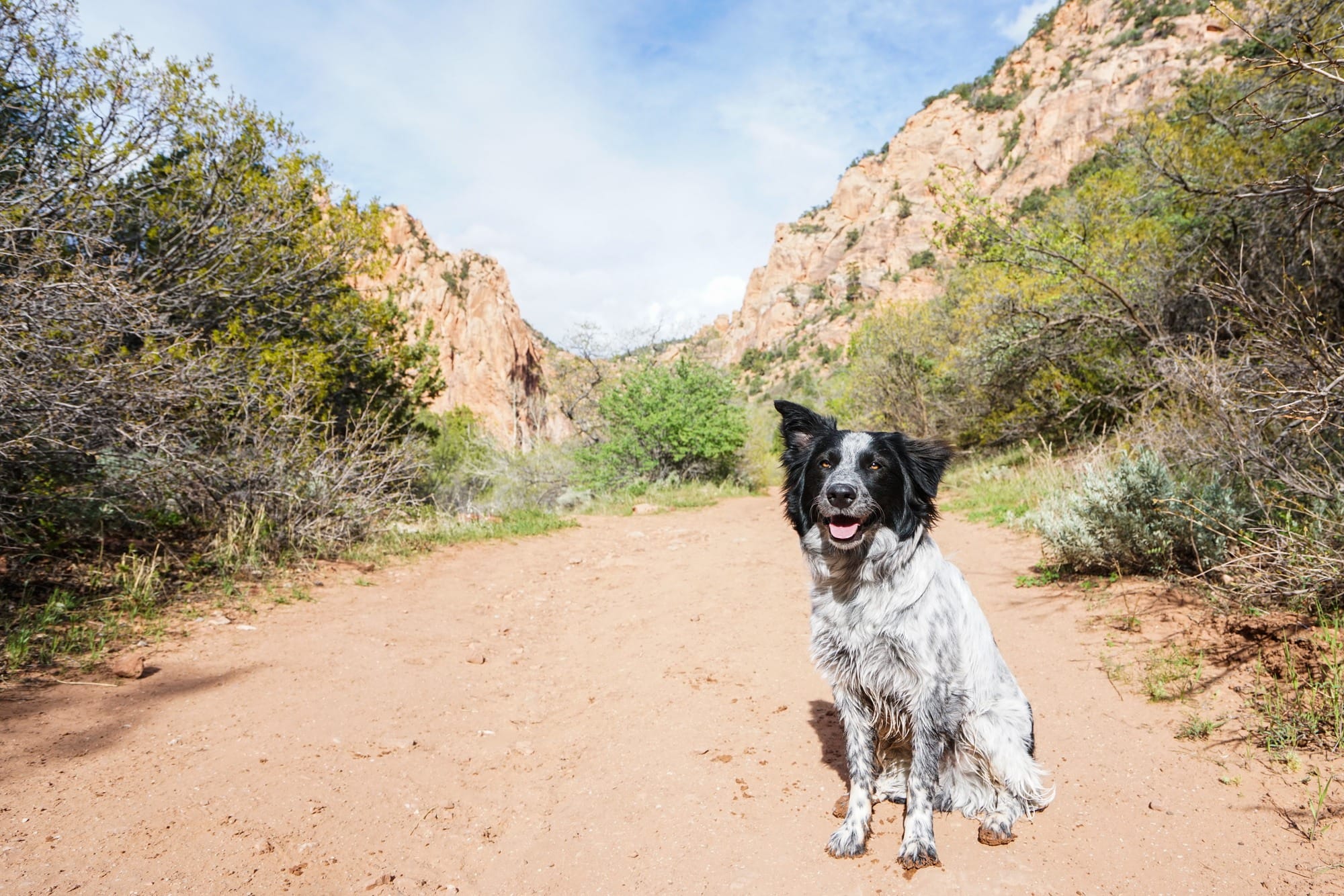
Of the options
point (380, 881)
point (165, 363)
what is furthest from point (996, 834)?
point (165, 363)

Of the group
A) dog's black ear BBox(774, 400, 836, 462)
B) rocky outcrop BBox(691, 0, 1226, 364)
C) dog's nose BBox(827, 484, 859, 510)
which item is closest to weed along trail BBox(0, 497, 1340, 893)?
dog's nose BBox(827, 484, 859, 510)

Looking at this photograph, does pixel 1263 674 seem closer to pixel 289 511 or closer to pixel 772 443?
pixel 289 511

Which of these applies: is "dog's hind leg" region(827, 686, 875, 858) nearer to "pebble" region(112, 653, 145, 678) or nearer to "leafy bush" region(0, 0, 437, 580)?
"pebble" region(112, 653, 145, 678)

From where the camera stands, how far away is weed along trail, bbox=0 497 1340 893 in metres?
2.40

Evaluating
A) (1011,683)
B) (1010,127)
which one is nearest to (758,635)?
(1011,683)

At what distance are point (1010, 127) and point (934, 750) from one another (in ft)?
236

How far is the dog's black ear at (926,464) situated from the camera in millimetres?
2828

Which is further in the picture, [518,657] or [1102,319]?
[1102,319]

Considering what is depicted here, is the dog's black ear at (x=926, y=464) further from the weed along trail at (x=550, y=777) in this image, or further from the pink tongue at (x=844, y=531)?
the weed along trail at (x=550, y=777)

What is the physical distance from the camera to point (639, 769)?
3.26m

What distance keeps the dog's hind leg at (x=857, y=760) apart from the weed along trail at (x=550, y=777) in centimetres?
12

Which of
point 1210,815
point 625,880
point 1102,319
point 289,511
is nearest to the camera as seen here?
point 625,880

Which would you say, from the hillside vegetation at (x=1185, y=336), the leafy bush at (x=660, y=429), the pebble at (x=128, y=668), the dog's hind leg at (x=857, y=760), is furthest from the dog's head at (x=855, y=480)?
the leafy bush at (x=660, y=429)

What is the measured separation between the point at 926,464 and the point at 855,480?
404mm
